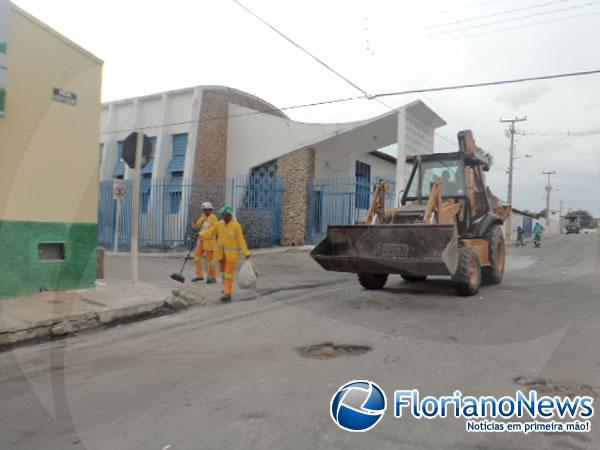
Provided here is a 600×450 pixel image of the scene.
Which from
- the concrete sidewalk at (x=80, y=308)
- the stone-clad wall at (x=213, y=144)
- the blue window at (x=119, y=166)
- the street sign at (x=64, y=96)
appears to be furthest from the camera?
the blue window at (x=119, y=166)

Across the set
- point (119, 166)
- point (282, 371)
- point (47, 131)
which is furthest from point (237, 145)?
point (282, 371)

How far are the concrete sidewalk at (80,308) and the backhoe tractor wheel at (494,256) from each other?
6127mm

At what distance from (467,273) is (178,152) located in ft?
47.3

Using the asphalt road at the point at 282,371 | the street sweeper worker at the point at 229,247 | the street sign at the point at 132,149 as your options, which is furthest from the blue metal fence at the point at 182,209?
the asphalt road at the point at 282,371

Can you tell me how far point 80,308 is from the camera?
7215 millimetres

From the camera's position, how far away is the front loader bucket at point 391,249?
325 inches

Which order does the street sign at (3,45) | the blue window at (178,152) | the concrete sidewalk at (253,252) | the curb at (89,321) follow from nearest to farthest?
the curb at (89,321) < the street sign at (3,45) < the concrete sidewalk at (253,252) < the blue window at (178,152)

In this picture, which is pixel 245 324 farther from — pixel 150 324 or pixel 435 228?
pixel 435 228

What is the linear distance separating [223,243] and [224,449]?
19.5 feet

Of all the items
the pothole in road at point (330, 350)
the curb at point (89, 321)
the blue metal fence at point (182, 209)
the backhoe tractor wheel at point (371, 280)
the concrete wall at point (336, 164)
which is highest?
the concrete wall at point (336, 164)

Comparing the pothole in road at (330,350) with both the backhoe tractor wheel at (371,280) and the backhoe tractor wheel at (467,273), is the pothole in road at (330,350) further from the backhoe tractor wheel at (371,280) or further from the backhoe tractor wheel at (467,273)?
the backhoe tractor wheel at (371,280)

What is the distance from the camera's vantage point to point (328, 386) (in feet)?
14.1

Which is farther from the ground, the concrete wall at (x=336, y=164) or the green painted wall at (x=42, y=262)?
the concrete wall at (x=336, y=164)

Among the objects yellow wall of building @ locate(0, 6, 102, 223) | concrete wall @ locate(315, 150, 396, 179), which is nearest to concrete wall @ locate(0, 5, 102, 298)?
yellow wall of building @ locate(0, 6, 102, 223)
